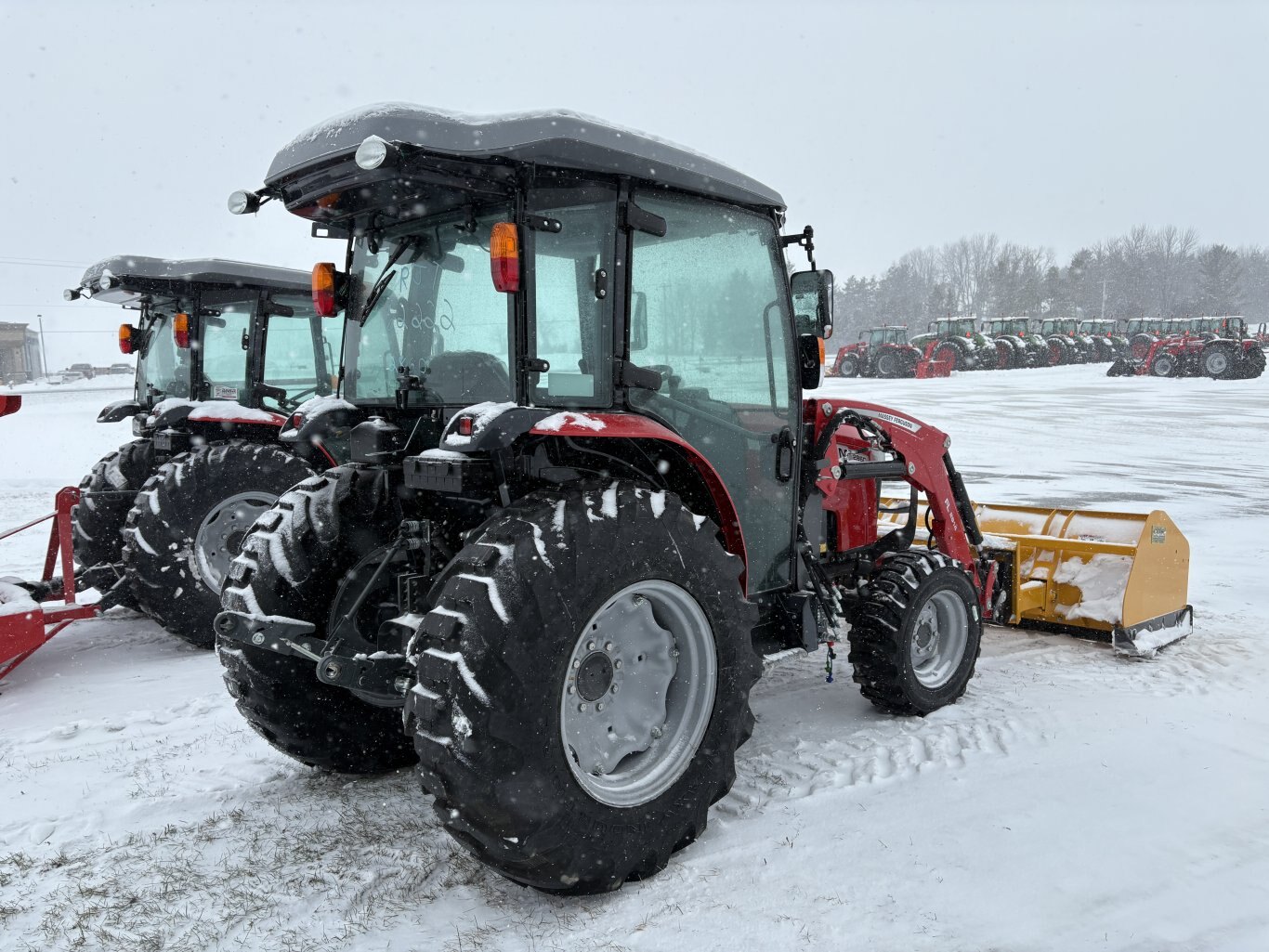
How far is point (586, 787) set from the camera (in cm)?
273

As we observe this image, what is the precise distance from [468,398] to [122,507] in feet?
14.6

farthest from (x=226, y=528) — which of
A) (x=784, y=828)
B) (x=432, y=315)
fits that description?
(x=784, y=828)

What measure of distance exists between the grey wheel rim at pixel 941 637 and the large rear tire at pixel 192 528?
3.90 meters

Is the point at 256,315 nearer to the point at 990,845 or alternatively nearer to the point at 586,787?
the point at 586,787

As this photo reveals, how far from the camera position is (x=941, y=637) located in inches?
180

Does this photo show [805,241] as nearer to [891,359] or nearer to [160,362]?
[160,362]

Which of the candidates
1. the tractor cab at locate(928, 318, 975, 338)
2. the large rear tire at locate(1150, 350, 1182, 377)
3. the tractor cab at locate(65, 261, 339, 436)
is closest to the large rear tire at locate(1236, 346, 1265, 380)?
the large rear tire at locate(1150, 350, 1182, 377)

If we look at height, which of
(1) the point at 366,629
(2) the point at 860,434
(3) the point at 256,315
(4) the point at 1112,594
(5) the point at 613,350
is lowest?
(4) the point at 1112,594

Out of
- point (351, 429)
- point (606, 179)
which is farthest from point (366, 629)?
point (606, 179)

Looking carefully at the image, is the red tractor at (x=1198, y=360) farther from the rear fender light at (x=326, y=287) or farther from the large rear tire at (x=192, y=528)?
the rear fender light at (x=326, y=287)

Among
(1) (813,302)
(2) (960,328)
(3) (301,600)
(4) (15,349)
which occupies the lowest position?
(3) (301,600)

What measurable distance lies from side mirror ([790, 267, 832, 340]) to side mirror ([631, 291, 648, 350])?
0.87m

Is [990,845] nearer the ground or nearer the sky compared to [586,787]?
nearer the ground

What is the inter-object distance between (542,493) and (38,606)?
3.59 metres
